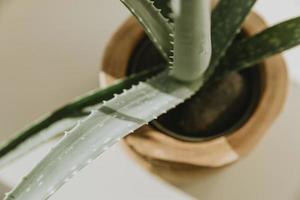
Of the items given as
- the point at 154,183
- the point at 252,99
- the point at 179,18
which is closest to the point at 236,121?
the point at 252,99

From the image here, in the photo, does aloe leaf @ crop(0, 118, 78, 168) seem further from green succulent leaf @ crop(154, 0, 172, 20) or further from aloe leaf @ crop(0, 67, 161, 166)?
green succulent leaf @ crop(154, 0, 172, 20)

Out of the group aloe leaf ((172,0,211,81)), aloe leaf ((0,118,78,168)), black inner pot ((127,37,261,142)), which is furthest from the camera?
black inner pot ((127,37,261,142))

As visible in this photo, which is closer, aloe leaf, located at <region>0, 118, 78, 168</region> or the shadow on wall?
aloe leaf, located at <region>0, 118, 78, 168</region>

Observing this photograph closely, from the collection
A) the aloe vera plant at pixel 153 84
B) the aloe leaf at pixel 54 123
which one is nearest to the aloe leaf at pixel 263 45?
the aloe vera plant at pixel 153 84

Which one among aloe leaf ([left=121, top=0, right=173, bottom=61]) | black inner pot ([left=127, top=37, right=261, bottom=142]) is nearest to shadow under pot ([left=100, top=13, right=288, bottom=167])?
black inner pot ([left=127, top=37, right=261, bottom=142])

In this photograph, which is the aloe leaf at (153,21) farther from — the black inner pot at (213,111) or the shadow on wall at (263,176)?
the shadow on wall at (263,176)

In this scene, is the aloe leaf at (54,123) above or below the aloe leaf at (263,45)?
below
